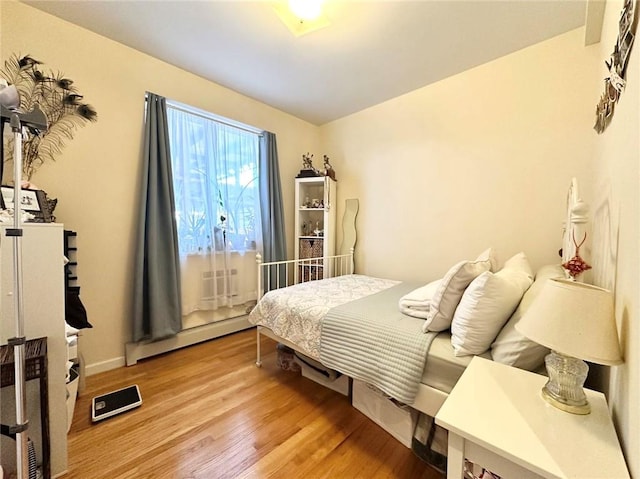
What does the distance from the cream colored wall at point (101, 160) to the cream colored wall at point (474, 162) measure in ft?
7.37

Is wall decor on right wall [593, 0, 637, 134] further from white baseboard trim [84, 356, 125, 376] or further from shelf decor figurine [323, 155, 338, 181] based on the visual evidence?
white baseboard trim [84, 356, 125, 376]

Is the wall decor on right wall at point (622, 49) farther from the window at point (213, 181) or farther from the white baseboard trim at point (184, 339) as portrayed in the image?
the white baseboard trim at point (184, 339)

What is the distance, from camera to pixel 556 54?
2.00 m

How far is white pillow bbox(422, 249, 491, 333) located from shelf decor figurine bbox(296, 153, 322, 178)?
233cm

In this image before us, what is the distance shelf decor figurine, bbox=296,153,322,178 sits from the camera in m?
3.35

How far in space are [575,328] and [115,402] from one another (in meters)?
2.42

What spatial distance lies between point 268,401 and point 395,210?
218 centimetres

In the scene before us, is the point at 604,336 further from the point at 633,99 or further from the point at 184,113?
the point at 184,113

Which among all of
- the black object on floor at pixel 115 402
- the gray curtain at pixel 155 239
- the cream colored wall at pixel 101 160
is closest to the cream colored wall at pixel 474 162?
the gray curtain at pixel 155 239

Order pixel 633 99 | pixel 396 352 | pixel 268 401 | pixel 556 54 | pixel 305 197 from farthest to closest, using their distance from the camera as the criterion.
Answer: pixel 305 197 → pixel 556 54 → pixel 268 401 → pixel 396 352 → pixel 633 99

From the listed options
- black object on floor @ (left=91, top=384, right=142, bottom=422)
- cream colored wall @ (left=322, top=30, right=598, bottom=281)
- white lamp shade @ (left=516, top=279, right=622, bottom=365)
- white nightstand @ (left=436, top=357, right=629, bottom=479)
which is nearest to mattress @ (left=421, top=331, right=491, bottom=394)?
white nightstand @ (left=436, top=357, right=629, bottom=479)

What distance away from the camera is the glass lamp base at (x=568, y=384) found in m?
0.78

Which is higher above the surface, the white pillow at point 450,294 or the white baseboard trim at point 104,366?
the white pillow at point 450,294

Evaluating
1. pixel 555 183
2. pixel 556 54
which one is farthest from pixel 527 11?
pixel 555 183
